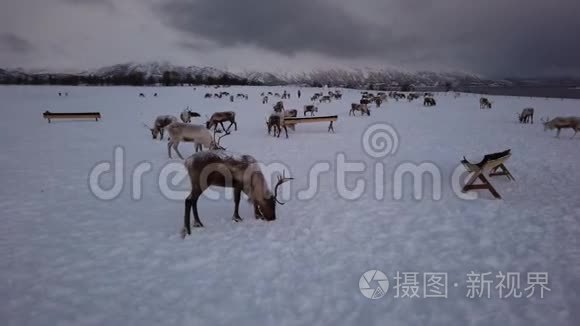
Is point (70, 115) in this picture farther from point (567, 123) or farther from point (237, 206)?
point (567, 123)

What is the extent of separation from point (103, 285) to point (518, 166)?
1189cm

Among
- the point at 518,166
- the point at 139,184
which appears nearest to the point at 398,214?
the point at 518,166

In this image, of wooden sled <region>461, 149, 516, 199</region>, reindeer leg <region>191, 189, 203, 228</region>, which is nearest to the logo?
reindeer leg <region>191, 189, 203, 228</region>

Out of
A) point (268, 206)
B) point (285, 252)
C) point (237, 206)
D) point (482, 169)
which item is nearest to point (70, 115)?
point (237, 206)

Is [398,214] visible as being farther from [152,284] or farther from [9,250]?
[9,250]

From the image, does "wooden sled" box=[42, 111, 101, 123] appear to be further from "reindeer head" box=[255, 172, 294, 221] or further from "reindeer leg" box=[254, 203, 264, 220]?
"reindeer head" box=[255, 172, 294, 221]

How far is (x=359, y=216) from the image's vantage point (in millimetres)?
6574

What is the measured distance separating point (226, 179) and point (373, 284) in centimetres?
316

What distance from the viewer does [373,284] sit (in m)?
4.30

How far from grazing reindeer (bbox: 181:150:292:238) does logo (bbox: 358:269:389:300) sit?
1944 mm

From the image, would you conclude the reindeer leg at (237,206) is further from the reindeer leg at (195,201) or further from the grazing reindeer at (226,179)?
the reindeer leg at (195,201)

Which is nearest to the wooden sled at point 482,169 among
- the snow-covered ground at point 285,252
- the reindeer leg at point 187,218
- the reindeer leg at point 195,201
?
the snow-covered ground at point 285,252

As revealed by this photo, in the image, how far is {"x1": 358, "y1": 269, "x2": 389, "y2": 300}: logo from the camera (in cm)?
412

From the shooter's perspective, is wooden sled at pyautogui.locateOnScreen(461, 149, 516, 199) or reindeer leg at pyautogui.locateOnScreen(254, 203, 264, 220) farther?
wooden sled at pyautogui.locateOnScreen(461, 149, 516, 199)
